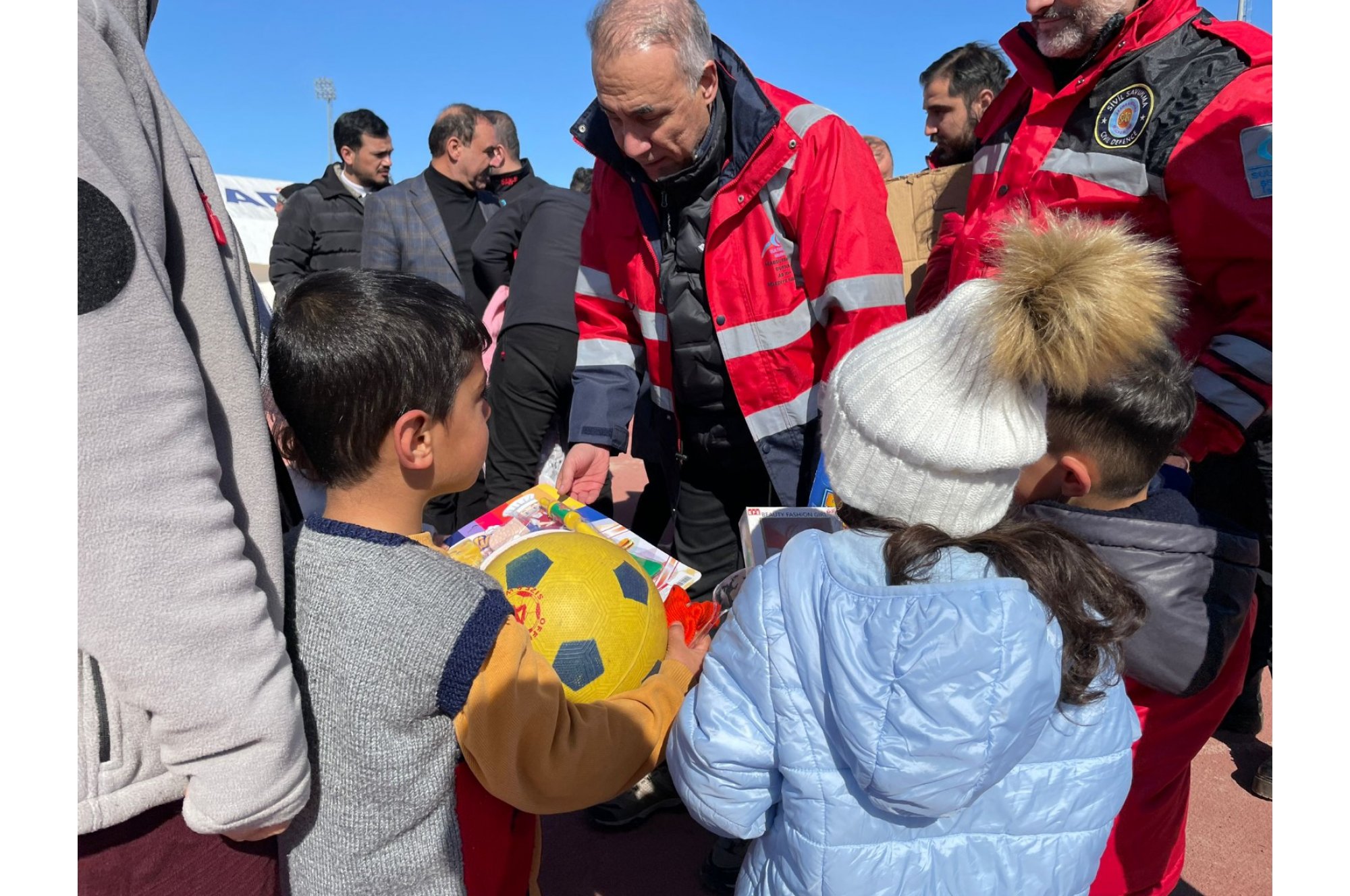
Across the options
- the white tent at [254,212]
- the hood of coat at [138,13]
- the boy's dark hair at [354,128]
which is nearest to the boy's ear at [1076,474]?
the hood of coat at [138,13]

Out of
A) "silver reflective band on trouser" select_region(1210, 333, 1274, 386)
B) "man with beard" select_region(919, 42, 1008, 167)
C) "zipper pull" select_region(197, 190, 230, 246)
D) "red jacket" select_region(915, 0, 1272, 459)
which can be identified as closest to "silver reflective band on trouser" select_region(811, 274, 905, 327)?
"red jacket" select_region(915, 0, 1272, 459)

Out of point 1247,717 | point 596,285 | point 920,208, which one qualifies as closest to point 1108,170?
point 920,208

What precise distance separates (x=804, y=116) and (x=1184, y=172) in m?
1.10

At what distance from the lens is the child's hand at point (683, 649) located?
201cm

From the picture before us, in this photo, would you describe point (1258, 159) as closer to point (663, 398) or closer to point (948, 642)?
point (948, 642)

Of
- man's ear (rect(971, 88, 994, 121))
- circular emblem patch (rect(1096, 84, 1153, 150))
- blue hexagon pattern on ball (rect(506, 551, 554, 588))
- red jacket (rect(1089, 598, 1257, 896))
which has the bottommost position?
red jacket (rect(1089, 598, 1257, 896))

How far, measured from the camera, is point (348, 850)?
1518mm

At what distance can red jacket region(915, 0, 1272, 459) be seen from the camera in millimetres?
Result: 2283

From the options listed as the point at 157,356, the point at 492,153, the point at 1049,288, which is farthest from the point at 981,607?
the point at 492,153

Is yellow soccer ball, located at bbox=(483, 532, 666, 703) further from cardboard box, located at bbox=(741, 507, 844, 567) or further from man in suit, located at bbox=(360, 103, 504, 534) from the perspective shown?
man in suit, located at bbox=(360, 103, 504, 534)

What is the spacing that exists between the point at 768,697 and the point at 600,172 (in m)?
2.34

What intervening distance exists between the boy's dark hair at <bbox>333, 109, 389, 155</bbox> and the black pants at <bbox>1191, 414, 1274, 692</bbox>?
6.41 m

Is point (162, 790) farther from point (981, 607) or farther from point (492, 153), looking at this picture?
point (492, 153)

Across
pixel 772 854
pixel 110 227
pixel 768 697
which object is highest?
pixel 110 227
